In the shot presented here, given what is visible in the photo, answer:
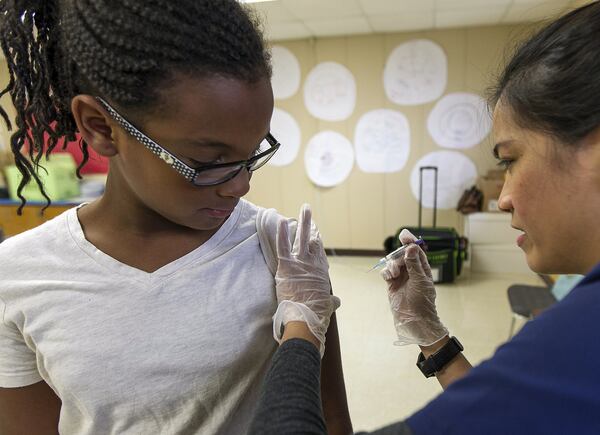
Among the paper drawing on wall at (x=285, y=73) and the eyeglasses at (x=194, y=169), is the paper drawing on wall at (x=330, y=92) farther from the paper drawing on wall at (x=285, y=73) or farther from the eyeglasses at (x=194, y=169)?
the eyeglasses at (x=194, y=169)

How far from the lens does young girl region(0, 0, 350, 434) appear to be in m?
0.63

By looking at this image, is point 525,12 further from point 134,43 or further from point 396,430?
point 396,430

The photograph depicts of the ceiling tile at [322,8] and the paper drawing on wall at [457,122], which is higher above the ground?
the ceiling tile at [322,8]

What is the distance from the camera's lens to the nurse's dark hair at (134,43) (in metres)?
0.61

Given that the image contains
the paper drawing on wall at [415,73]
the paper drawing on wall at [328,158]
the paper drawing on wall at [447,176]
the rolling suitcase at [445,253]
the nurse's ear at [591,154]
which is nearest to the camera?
the nurse's ear at [591,154]

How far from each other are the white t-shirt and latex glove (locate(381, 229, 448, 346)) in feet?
1.59

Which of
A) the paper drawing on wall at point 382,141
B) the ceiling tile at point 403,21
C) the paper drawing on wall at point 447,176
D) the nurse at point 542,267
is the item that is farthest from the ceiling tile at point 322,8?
the nurse at point 542,267

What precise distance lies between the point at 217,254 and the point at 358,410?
1.83 m

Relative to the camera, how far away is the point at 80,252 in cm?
79

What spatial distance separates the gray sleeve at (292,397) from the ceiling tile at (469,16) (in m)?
3.78

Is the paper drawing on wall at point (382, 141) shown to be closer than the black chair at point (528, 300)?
No

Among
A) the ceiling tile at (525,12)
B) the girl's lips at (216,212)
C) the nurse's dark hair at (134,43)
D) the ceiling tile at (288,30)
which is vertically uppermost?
the ceiling tile at (288,30)

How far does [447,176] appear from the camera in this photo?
4.43 meters

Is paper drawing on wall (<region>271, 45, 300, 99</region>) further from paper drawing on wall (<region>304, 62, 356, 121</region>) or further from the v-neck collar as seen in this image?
the v-neck collar
